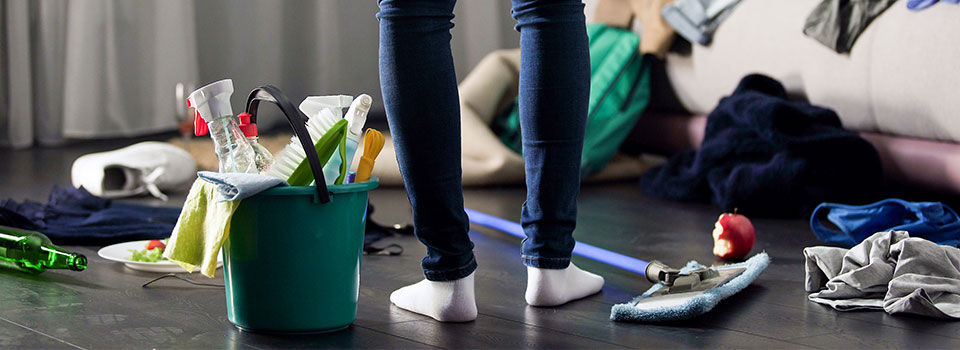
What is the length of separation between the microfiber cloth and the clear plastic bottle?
178 centimetres

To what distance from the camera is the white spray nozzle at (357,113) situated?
1260 mm

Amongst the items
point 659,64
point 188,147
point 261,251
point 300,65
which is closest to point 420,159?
point 261,251

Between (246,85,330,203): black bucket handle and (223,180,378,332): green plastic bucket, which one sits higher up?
(246,85,330,203): black bucket handle

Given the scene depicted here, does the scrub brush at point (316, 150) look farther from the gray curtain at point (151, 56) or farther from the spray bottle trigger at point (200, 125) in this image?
the gray curtain at point (151, 56)

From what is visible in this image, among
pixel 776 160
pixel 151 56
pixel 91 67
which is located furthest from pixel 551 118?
pixel 151 56

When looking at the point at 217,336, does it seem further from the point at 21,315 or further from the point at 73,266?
the point at 73,266

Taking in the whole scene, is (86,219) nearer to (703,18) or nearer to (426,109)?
(426,109)

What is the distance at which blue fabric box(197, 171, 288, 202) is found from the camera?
1172 mm

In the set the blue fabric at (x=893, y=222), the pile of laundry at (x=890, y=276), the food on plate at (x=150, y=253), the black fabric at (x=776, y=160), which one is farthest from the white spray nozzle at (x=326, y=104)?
the black fabric at (x=776, y=160)

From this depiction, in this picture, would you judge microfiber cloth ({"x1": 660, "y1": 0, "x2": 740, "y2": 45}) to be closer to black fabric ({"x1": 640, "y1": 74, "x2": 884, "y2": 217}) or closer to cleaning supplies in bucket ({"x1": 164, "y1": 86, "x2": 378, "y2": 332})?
black fabric ({"x1": 640, "y1": 74, "x2": 884, "y2": 217})

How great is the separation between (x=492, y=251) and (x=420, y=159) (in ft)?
2.12

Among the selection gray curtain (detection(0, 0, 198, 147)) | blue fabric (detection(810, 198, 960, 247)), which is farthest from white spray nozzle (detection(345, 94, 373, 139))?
gray curtain (detection(0, 0, 198, 147))

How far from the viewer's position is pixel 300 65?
178 inches

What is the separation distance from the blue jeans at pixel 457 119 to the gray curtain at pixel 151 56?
2.74 m
